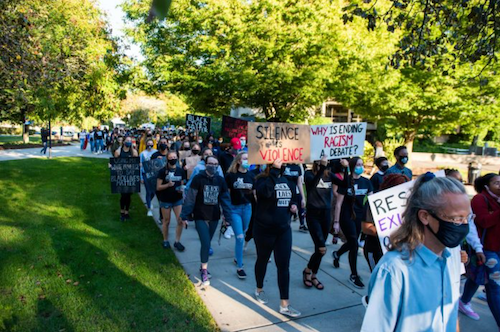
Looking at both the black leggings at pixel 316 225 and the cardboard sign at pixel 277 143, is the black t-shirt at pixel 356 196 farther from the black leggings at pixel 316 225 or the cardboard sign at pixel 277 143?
the cardboard sign at pixel 277 143

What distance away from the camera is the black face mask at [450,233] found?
1.75 metres

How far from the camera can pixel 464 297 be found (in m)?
4.55

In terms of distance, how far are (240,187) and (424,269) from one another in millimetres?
4120

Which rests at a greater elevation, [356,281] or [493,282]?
[493,282]

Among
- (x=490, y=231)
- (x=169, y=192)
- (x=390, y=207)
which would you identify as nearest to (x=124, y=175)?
(x=169, y=192)

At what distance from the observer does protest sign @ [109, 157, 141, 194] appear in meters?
8.06

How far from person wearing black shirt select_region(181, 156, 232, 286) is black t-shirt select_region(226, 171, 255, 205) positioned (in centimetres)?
42

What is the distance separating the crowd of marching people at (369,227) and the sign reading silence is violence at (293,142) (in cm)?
26

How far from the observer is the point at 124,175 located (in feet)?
26.7

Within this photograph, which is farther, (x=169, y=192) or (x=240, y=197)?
(x=169, y=192)

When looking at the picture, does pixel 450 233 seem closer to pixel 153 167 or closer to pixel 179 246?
pixel 179 246

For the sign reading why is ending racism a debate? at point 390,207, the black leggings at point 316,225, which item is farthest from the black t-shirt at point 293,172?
the sign reading why is ending racism a debate? at point 390,207

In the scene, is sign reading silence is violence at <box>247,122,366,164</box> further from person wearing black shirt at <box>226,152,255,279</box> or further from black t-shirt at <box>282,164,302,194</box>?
black t-shirt at <box>282,164,302,194</box>

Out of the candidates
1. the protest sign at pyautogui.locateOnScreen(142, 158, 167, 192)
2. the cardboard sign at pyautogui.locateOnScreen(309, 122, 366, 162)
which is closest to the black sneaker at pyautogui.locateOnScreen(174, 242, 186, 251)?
the protest sign at pyautogui.locateOnScreen(142, 158, 167, 192)
